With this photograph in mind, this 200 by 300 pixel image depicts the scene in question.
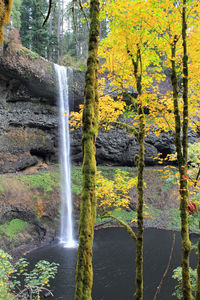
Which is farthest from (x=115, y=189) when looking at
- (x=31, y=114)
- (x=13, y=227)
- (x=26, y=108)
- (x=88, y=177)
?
(x=26, y=108)

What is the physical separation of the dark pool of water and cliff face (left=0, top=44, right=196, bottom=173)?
6628mm

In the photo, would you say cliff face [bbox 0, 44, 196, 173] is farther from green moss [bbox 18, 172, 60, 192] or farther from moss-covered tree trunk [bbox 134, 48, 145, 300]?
moss-covered tree trunk [bbox 134, 48, 145, 300]

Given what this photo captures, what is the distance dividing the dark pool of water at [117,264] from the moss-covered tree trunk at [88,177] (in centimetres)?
788

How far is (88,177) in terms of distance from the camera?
2.67 m

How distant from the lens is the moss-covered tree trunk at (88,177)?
7.53 ft

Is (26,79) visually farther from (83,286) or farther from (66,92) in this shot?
(83,286)

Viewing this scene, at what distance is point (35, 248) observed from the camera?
44.5ft

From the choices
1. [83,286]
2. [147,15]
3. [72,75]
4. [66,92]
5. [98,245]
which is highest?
[72,75]

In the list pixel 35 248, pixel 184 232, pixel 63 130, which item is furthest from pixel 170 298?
pixel 63 130

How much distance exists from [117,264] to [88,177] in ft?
35.2

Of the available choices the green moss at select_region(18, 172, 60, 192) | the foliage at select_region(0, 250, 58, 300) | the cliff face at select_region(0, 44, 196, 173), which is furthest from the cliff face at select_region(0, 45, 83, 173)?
the foliage at select_region(0, 250, 58, 300)

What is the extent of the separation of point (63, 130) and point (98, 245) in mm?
11598

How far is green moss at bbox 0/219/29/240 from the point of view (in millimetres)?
13789

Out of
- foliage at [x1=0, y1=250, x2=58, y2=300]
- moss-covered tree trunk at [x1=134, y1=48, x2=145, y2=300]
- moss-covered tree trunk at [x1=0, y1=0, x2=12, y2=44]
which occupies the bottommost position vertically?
foliage at [x1=0, y1=250, x2=58, y2=300]
